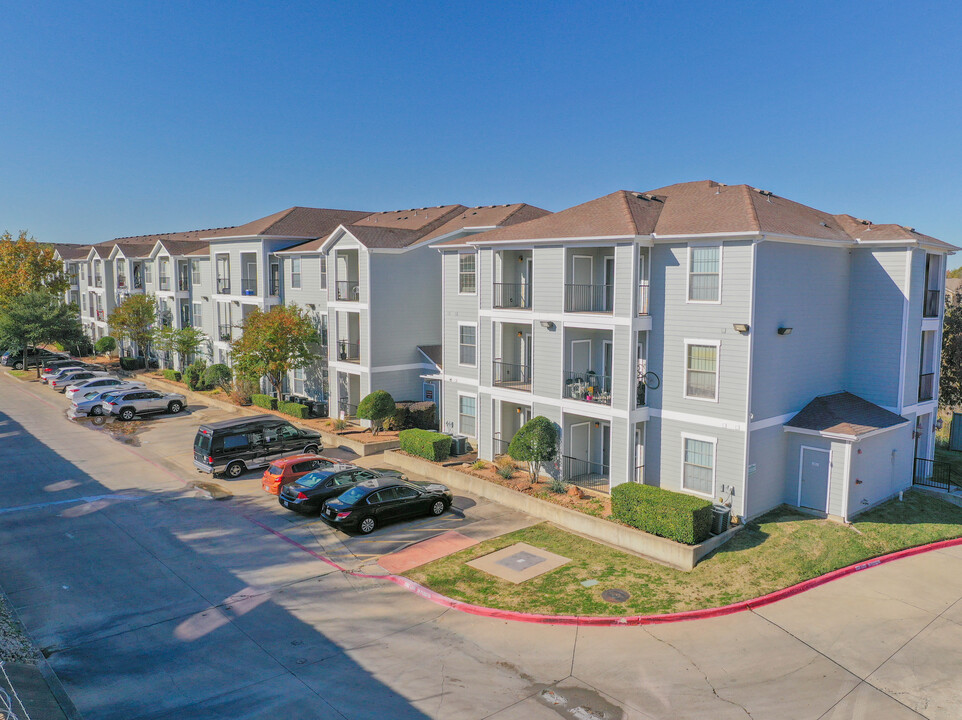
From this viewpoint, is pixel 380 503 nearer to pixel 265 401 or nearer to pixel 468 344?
pixel 468 344

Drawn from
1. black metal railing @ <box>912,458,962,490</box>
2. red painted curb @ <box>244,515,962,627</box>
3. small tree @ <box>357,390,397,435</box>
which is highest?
small tree @ <box>357,390,397,435</box>

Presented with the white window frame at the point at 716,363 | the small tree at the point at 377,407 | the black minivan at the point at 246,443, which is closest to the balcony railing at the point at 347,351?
the small tree at the point at 377,407

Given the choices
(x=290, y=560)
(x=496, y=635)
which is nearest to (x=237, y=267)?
(x=290, y=560)

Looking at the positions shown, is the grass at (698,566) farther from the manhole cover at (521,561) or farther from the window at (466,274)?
the window at (466,274)

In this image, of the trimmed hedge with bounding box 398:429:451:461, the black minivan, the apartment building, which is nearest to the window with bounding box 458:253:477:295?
the apartment building

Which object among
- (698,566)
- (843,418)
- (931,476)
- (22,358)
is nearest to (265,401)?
(698,566)

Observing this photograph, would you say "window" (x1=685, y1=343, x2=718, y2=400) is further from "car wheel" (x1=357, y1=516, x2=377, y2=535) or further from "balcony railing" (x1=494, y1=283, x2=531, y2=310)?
"car wheel" (x1=357, y1=516, x2=377, y2=535)
